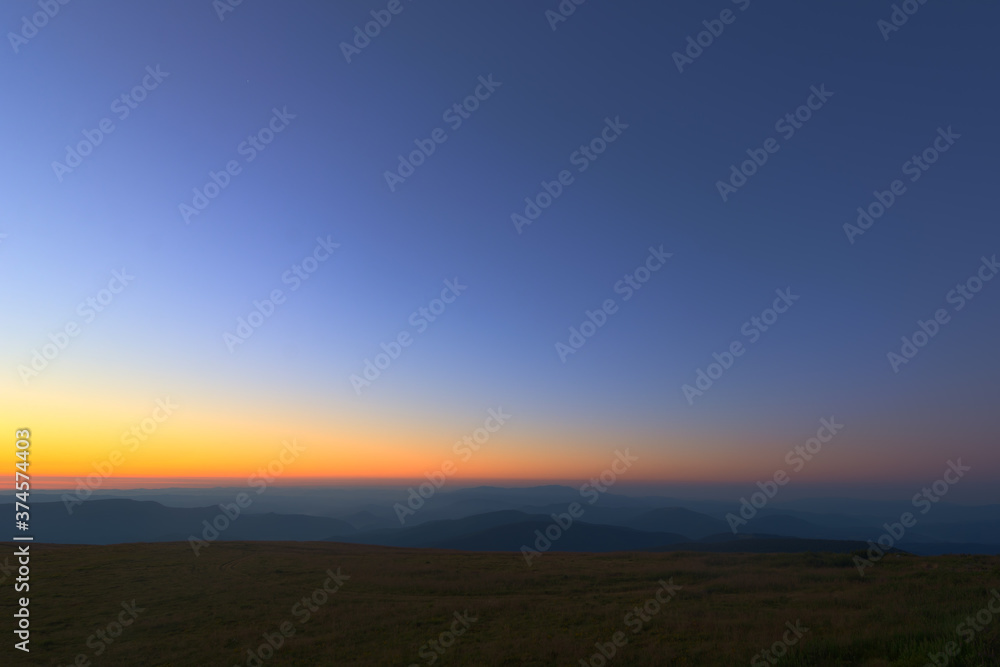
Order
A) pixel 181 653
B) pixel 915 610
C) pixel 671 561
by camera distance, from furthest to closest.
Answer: pixel 671 561 < pixel 181 653 < pixel 915 610

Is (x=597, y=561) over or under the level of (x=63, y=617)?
under

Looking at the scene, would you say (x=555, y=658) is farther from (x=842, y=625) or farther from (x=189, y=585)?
(x=189, y=585)

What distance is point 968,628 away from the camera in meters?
15.2

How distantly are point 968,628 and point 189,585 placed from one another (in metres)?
38.3

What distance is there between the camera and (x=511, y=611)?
79.3 feet

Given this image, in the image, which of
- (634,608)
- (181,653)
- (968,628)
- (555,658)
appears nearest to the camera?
(968,628)

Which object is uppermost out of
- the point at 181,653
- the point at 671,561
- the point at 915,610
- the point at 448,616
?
the point at 181,653

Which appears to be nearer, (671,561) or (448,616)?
(448,616)

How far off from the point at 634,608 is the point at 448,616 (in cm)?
835

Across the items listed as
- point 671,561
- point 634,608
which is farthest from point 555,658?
point 671,561

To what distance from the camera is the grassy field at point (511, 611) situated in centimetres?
1642

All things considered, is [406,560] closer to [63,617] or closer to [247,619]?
[247,619]

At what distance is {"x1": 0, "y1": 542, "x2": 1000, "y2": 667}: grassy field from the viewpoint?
1642cm

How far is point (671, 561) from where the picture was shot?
3806 cm
